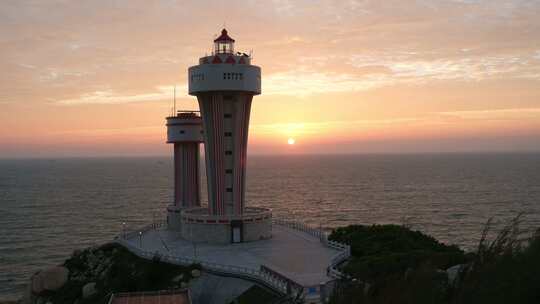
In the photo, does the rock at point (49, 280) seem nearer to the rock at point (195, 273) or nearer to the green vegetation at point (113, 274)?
the green vegetation at point (113, 274)

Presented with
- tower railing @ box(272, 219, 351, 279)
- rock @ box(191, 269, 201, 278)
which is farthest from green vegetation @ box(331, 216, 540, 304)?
rock @ box(191, 269, 201, 278)

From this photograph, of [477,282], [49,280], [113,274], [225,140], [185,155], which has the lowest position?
[49,280]

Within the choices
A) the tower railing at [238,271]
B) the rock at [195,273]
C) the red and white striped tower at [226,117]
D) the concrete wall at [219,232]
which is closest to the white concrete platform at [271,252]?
the concrete wall at [219,232]

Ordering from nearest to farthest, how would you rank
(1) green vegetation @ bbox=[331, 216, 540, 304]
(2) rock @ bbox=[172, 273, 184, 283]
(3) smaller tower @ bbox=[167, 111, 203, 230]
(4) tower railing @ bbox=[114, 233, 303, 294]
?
1. (1) green vegetation @ bbox=[331, 216, 540, 304]
2. (4) tower railing @ bbox=[114, 233, 303, 294]
3. (2) rock @ bbox=[172, 273, 184, 283]
4. (3) smaller tower @ bbox=[167, 111, 203, 230]

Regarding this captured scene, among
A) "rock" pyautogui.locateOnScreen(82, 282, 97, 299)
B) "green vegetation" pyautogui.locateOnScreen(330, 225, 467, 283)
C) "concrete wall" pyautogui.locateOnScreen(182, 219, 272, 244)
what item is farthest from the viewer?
"concrete wall" pyautogui.locateOnScreen(182, 219, 272, 244)

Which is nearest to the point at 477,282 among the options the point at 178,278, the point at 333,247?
the point at 178,278

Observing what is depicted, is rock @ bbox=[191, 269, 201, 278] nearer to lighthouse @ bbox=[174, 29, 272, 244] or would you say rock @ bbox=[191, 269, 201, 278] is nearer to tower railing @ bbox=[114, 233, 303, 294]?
tower railing @ bbox=[114, 233, 303, 294]

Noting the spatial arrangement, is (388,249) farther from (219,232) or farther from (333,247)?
(219,232)
